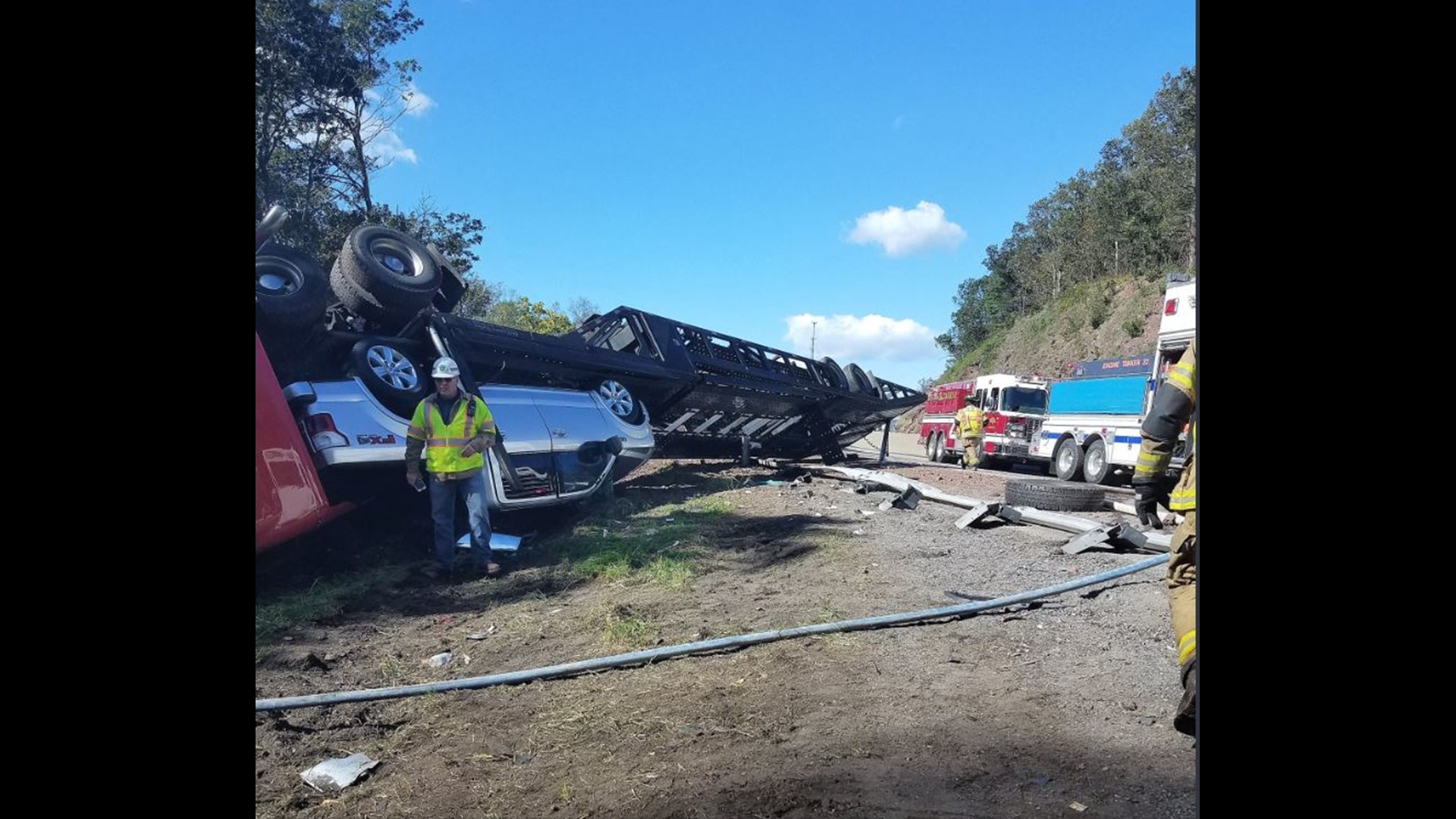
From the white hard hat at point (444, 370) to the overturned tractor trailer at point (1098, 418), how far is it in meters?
9.28

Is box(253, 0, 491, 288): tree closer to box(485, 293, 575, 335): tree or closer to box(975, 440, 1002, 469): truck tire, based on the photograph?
box(485, 293, 575, 335): tree

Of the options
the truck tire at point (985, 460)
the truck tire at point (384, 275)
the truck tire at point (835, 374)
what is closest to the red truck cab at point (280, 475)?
the truck tire at point (384, 275)

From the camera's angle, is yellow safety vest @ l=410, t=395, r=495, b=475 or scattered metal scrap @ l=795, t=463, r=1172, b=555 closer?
yellow safety vest @ l=410, t=395, r=495, b=475

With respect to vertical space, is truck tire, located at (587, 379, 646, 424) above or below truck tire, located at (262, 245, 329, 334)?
below

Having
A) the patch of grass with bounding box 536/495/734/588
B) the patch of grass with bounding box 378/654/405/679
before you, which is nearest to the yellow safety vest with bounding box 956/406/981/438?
the patch of grass with bounding box 536/495/734/588

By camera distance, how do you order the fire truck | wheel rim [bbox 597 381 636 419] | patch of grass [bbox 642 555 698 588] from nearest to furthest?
1. patch of grass [bbox 642 555 698 588]
2. wheel rim [bbox 597 381 636 419]
3. the fire truck

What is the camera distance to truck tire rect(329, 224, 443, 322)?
537cm

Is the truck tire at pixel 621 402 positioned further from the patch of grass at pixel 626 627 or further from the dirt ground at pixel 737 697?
the patch of grass at pixel 626 627

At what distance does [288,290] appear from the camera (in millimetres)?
4840

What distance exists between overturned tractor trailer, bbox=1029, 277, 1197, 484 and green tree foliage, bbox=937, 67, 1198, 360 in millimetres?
1915

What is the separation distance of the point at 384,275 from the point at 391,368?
609mm

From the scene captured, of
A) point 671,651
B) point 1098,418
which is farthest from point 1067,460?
point 671,651

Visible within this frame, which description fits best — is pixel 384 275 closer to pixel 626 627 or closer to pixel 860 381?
pixel 626 627

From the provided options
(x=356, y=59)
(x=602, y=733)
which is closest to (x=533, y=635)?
(x=602, y=733)
